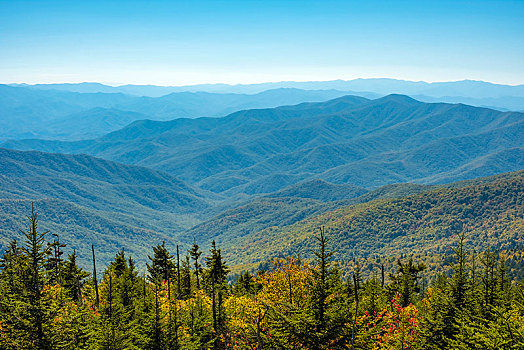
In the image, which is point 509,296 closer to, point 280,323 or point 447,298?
point 447,298

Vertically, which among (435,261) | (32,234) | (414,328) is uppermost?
(32,234)

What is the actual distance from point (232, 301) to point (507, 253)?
137m

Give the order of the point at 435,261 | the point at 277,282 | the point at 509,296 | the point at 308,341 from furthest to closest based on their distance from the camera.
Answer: the point at 435,261, the point at 509,296, the point at 277,282, the point at 308,341

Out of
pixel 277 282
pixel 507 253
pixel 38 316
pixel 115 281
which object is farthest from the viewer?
pixel 507 253

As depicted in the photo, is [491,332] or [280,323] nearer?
[491,332]

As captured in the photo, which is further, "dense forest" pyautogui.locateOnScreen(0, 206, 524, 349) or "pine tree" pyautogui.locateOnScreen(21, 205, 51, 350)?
"dense forest" pyautogui.locateOnScreen(0, 206, 524, 349)

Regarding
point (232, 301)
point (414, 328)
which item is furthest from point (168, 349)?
point (414, 328)

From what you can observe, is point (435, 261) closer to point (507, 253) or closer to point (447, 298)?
point (507, 253)

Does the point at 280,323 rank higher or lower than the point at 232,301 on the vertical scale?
higher

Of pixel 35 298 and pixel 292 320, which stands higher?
pixel 35 298

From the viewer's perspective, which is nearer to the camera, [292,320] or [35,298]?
[35,298]

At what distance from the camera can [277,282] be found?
3148 cm

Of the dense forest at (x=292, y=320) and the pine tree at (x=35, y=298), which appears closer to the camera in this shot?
the pine tree at (x=35, y=298)

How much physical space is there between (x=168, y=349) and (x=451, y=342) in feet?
68.1
